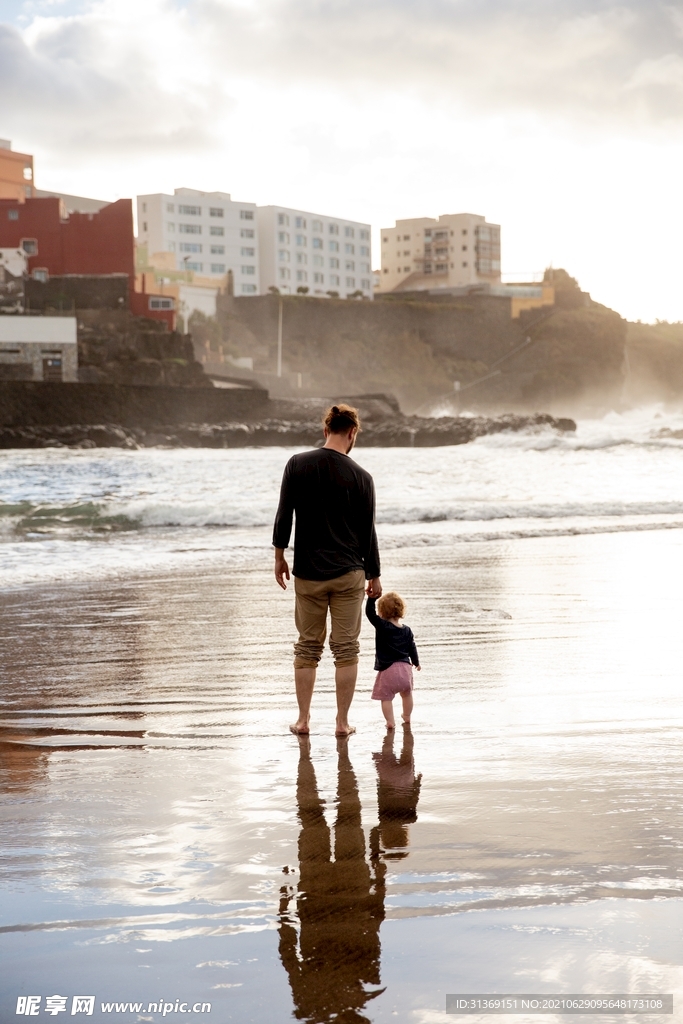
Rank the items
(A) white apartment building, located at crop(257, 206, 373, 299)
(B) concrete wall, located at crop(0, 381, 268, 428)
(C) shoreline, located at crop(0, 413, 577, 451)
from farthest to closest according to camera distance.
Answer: (A) white apartment building, located at crop(257, 206, 373, 299) < (B) concrete wall, located at crop(0, 381, 268, 428) < (C) shoreline, located at crop(0, 413, 577, 451)

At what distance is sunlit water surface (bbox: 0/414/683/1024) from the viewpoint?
2.09 meters

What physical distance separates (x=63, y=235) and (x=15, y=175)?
943 cm

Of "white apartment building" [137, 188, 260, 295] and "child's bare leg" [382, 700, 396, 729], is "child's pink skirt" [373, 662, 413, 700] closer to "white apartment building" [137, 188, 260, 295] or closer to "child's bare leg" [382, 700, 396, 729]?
"child's bare leg" [382, 700, 396, 729]

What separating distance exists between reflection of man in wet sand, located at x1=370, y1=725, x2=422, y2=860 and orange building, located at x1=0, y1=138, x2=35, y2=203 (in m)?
55.9

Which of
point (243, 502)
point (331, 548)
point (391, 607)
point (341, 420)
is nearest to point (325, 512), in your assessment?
point (331, 548)

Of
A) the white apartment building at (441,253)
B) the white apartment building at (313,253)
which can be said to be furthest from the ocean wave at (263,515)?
the white apartment building at (441,253)

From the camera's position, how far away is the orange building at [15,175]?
5419 cm

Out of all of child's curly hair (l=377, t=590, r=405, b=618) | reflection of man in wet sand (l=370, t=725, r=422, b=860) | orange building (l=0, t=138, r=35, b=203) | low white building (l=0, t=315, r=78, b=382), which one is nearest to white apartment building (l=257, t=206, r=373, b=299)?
orange building (l=0, t=138, r=35, b=203)

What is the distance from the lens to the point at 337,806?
120 inches

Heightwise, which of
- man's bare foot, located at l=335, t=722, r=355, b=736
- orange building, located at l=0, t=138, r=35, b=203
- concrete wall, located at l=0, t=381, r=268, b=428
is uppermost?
orange building, located at l=0, t=138, r=35, b=203

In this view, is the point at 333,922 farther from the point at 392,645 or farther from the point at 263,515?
the point at 263,515

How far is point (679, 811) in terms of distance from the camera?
292cm

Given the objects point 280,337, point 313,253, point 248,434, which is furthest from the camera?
point 313,253

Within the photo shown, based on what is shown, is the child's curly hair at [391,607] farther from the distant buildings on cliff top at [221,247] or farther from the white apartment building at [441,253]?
the white apartment building at [441,253]
